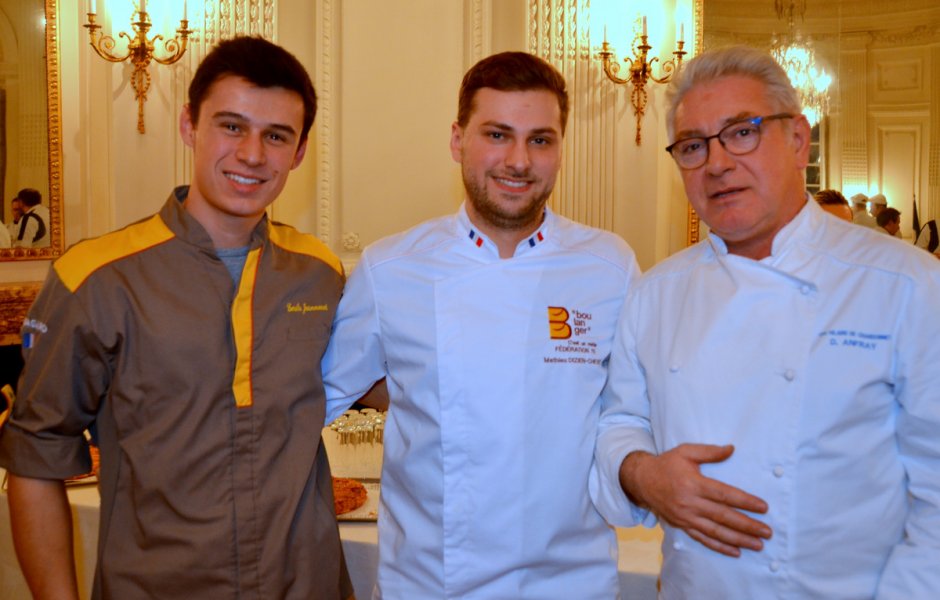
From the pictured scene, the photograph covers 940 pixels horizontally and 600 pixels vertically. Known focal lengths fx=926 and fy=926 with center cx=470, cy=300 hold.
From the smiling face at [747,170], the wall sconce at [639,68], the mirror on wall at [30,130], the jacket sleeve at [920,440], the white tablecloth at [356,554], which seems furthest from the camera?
the wall sconce at [639,68]

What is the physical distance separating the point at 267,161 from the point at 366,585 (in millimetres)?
1069

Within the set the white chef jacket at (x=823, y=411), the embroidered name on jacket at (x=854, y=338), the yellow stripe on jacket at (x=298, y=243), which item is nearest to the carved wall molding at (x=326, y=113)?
the yellow stripe on jacket at (x=298, y=243)

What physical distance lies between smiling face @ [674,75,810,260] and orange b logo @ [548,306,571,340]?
365mm

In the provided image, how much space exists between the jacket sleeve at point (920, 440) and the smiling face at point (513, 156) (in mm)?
771

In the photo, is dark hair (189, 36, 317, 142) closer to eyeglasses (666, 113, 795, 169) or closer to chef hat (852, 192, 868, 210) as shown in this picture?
eyeglasses (666, 113, 795, 169)

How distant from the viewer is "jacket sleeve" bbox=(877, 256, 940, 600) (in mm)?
1442

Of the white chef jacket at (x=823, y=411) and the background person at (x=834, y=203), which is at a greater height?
the background person at (x=834, y=203)

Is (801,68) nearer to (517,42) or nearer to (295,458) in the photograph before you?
(517,42)

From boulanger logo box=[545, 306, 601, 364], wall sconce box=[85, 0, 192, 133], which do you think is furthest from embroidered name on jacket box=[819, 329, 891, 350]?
wall sconce box=[85, 0, 192, 133]

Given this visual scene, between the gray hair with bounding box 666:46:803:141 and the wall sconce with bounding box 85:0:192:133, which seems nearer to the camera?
the gray hair with bounding box 666:46:803:141

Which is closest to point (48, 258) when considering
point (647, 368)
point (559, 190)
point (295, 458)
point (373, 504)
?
point (559, 190)

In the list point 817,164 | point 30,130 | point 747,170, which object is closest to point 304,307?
point 747,170

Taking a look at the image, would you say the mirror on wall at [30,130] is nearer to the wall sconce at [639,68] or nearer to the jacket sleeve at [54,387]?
the wall sconce at [639,68]

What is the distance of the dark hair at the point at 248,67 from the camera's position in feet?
6.05
